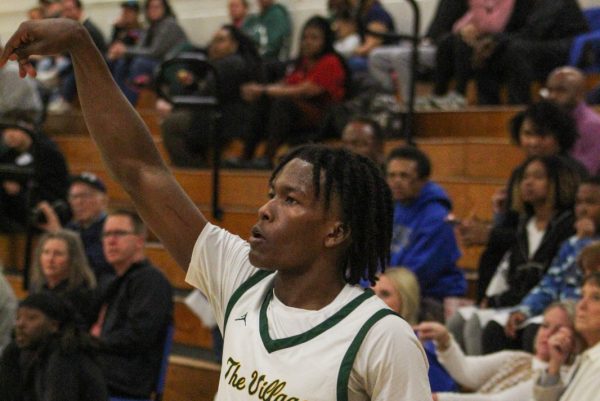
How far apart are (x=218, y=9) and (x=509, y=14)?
146 inches

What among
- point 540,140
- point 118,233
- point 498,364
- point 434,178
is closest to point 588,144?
point 540,140

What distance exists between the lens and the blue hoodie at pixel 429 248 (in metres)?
4.78

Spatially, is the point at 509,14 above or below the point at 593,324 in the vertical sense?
above

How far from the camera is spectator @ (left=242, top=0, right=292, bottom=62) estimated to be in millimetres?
8453

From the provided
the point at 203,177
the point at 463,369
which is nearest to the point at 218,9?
the point at 203,177

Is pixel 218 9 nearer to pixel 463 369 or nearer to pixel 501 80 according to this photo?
pixel 501 80

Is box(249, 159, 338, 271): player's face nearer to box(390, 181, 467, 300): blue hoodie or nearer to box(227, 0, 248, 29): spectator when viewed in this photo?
box(390, 181, 467, 300): blue hoodie

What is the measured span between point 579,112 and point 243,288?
3781 millimetres

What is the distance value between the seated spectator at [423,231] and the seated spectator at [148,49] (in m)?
4.23

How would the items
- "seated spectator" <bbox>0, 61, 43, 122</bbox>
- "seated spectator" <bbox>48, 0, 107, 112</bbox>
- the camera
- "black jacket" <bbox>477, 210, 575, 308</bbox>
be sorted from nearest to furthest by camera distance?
1. "black jacket" <bbox>477, 210, 575, 308</bbox>
2. the camera
3. "seated spectator" <bbox>0, 61, 43, 122</bbox>
4. "seated spectator" <bbox>48, 0, 107, 112</bbox>

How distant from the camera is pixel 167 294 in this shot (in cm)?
476

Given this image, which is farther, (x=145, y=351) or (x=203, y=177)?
(x=203, y=177)

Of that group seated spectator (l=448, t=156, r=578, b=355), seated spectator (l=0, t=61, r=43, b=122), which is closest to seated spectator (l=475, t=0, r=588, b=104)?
seated spectator (l=448, t=156, r=578, b=355)

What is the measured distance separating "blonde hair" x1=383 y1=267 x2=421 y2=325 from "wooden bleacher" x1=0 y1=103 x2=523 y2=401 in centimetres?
111
